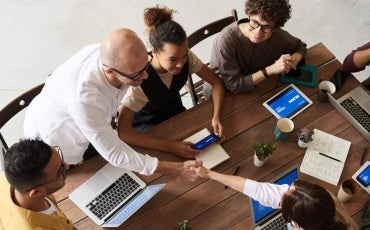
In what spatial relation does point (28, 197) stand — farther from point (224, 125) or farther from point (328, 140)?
point (328, 140)

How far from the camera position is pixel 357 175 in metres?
1.96

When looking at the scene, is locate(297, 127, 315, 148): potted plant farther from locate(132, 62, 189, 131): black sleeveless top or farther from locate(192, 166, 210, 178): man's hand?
locate(132, 62, 189, 131): black sleeveless top

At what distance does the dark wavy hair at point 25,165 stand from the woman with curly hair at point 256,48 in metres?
1.17

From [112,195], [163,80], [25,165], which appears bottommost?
[112,195]

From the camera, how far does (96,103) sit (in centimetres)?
172

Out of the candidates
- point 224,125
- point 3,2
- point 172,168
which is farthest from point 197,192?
point 3,2

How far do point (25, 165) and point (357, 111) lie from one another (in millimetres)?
1774

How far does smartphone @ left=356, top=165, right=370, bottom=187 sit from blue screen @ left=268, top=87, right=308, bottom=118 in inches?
19.2

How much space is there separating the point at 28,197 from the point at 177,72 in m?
0.97

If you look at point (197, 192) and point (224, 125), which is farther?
point (224, 125)

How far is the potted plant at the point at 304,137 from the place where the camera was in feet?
6.61

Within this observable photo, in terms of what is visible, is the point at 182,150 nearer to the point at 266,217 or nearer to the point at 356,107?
the point at 266,217

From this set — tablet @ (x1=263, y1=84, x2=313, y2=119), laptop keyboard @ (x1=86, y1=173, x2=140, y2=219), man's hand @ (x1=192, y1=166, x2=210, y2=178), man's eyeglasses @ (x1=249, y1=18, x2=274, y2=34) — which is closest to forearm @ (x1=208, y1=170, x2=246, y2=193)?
man's hand @ (x1=192, y1=166, x2=210, y2=178)

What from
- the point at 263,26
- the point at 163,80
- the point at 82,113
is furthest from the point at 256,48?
the point at 82,113
